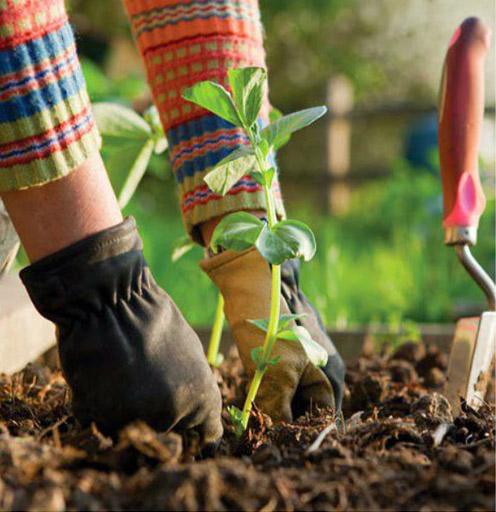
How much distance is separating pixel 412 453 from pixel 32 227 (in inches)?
19.5

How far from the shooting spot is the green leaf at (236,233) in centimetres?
85

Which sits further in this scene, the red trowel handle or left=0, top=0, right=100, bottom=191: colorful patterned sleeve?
the red trowel handle

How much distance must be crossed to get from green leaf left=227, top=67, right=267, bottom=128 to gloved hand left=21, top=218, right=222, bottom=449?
0.19 meters

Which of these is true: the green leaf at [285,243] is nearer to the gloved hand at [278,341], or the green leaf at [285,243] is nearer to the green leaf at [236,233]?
the green leaf at [236,233]

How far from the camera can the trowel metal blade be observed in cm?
126

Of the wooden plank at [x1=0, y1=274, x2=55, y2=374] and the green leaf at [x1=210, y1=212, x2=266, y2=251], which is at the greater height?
the green leaf at [x1=210, y1=212, x2=266, y2=251]

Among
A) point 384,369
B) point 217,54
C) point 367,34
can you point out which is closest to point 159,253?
point 384,369

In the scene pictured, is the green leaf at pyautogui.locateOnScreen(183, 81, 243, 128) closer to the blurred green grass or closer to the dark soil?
the dark soil

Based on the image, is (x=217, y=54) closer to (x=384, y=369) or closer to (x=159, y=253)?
(x=384, y=369)

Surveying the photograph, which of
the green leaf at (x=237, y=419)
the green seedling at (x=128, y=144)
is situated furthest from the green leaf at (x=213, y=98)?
the green seedling at (x=128, y=144)

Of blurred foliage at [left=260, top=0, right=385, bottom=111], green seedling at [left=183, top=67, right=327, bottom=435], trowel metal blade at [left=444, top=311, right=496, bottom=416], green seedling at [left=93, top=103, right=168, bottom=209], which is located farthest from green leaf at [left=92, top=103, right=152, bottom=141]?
blurred foliage at [left=260, top=0, right=385, bottom=111]

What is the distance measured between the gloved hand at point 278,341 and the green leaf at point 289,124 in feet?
0.72

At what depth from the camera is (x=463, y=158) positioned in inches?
49.6

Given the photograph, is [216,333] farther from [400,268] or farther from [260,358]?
[400,268]
